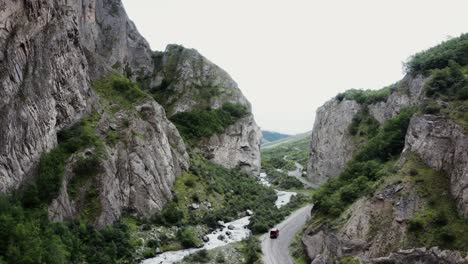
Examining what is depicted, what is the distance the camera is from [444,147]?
41.2 m

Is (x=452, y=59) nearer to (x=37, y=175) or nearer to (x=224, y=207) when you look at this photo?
(x=224, y=207)

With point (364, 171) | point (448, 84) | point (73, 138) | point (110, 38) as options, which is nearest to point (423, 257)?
point (364, 171)

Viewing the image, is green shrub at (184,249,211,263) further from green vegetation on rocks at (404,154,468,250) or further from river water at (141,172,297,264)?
green vegetation on rocks at (404,154,468,250)

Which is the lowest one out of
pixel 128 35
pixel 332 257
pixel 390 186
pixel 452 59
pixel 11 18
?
pixel 332 257

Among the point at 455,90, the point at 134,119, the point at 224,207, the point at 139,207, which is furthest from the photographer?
the point at 224,207

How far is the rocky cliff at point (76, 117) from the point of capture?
153 ft

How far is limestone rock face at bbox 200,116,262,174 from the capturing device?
10925 cm

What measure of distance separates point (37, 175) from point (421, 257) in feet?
138

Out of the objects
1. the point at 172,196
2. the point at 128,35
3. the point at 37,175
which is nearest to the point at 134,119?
the point at 172,196

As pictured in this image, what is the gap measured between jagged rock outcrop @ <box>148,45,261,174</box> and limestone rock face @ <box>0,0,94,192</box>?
51.8 m

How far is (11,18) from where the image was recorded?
155 ft

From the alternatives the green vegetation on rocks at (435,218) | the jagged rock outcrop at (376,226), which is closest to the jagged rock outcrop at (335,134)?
the green vegetation on rocks at (435,218)

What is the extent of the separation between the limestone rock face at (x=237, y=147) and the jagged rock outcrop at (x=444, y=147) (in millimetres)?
66843

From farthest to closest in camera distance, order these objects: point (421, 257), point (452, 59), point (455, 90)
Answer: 1. point (452, 59)
2. point (455, 90)
3. point (421, 257)
